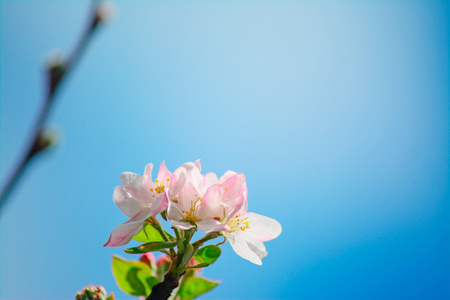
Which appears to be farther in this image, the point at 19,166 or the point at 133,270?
the point at 133,270

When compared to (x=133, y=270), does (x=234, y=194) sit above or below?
above

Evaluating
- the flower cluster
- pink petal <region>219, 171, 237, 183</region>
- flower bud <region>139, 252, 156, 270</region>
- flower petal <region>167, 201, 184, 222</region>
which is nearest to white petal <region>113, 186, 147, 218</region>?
the flower cluster

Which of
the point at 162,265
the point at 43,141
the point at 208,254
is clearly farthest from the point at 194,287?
the point at 43,141

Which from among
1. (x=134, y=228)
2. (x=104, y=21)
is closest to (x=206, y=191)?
(x=134, y=228)

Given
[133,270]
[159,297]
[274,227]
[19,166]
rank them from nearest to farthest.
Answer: [19,166] < [159,297] < [274,227] < [133,270]

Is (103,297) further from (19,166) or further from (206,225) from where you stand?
(19,166)

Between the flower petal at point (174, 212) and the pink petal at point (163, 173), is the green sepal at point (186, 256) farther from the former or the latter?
the pink petal at point (163, 173)
